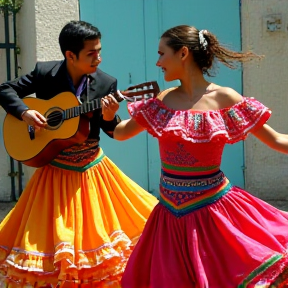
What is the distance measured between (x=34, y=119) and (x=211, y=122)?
3.94ft

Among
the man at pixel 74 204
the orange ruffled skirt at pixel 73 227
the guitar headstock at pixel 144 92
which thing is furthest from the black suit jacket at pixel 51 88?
the guitar headstock at pixel 144 92

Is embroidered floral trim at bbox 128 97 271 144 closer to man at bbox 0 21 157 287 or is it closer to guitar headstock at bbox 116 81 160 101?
guitar headstock at bbox 116 81 160 101

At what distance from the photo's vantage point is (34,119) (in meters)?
4.23

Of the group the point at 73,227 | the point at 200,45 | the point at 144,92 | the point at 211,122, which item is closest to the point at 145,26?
the point at 73,227

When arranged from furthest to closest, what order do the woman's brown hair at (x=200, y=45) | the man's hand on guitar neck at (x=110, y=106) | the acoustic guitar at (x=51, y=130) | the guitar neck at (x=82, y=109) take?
the acoustic guitar at (x=51, y=130), the guitar neck at (x=82, y=109), the man's hand on guitar neck at (x=110, y=106), the woman's brown hair at (x=200, y=45)

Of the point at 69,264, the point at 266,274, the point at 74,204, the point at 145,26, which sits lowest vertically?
the point at 69,264

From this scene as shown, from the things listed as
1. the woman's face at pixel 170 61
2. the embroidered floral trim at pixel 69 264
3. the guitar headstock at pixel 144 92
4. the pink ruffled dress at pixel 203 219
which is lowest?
the embroidered floral trim at pixel 69 264

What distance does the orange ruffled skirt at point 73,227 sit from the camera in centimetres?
415

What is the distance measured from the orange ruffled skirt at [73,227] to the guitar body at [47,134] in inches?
4.9

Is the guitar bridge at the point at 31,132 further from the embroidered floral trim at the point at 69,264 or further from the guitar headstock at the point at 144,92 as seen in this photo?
the guitar headstock at the point at 144,92

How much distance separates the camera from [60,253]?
4.07 meters

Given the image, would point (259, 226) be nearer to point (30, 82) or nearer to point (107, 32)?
point (30, 82)

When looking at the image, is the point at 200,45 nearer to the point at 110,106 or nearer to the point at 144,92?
the point at 144,92

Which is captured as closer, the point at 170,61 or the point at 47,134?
the point at 170,61
